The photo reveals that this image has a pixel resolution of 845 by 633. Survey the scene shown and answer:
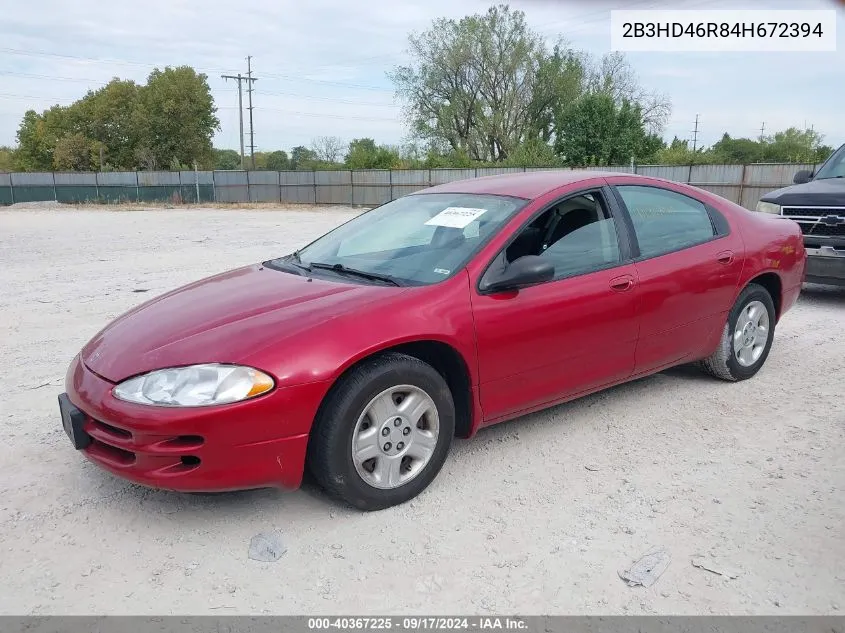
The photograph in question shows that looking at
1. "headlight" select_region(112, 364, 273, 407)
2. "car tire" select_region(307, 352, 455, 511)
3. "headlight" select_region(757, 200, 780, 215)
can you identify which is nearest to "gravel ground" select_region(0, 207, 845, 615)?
"car tire" select_region(307, 352, 455, 511)

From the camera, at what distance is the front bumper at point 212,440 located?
2691 mm

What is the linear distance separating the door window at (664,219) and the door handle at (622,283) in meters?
0.23

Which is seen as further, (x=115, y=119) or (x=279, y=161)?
(x=279, y=161)

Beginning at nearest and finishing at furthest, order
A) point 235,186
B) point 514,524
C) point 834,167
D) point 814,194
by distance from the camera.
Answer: point 514,524, point 814,194, point 834,167, point 235,186

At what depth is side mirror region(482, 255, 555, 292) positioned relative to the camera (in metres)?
3.28

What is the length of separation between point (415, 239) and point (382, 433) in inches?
49.5

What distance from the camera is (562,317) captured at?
3547 mm

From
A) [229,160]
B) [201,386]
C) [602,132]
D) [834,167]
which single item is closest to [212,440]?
[201,386]

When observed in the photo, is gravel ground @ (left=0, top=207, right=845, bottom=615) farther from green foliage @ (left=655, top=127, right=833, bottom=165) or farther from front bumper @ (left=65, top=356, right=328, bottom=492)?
green foliage @ (left=655, top=127, right=833, bottom=165)

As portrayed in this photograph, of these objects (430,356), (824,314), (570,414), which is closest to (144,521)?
(430,356)

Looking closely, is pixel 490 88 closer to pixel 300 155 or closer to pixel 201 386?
pixel 300 155

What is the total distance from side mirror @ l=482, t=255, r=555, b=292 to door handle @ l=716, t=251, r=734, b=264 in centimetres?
Answer: 161

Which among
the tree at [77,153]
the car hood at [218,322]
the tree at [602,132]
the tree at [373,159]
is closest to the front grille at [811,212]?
the car hood at [218,322]

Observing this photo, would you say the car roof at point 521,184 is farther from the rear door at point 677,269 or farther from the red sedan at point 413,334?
the rear door at point 677,269
